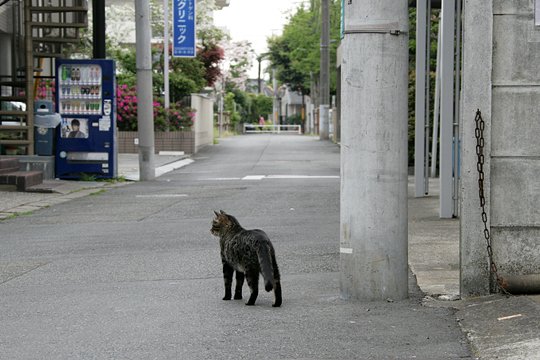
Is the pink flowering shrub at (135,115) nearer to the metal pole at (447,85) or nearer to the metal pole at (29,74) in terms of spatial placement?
the metal pole at (29,74)

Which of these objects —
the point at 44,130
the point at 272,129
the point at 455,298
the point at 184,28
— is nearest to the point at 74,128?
the point at 44,130

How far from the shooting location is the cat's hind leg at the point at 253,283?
294 inches

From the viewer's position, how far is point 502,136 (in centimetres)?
755

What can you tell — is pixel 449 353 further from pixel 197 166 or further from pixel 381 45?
pixel 197 166

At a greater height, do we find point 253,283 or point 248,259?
point 248,259

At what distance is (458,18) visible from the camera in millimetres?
13188

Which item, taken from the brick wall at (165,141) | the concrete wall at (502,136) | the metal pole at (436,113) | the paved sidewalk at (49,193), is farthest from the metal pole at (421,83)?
the brick wall at (165,141)

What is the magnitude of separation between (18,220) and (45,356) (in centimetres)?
879

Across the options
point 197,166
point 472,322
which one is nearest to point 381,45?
point 472,322

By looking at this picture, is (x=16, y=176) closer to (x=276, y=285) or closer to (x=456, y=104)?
(x=456, y=104)

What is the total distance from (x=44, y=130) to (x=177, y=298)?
14.4m

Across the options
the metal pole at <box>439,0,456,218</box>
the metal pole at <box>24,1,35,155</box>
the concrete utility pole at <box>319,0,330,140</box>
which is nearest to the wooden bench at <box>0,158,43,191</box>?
the metal pole at <box>24,1,35,155</box>

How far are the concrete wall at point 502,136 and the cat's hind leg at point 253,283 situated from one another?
1.62 m

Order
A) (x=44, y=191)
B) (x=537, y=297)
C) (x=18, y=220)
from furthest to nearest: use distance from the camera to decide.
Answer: (x=44, y=191), (x=18, y=220), (x=537, y=297)
